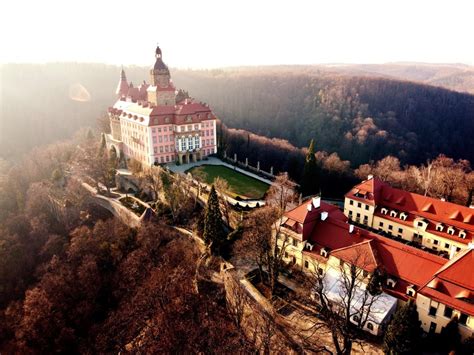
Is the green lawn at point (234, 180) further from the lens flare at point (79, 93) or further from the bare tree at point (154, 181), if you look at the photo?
the lens flare at point (79, 93)

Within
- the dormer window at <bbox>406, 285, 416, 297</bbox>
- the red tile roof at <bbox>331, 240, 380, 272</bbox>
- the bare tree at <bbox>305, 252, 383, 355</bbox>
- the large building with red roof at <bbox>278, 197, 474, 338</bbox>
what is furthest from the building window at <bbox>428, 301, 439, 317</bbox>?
the red tile roof at <bbox>331, 240, 380, 272</bbox>

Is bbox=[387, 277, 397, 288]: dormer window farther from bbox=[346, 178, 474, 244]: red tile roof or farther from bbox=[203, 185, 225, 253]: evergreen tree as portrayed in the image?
bbox=[203, 185, 225, 253]: evergreen tree

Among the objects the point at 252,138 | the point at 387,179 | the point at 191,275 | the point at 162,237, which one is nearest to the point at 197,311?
the point at 191,275

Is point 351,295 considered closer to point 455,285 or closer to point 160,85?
point 455,285

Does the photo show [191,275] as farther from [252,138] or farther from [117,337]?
[252,138]

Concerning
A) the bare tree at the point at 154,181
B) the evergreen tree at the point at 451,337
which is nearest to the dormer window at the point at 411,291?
the evergreen tree at the point at 451,337

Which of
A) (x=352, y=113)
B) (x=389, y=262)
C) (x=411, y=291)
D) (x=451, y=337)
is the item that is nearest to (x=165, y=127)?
(x=389, y=262)
